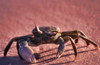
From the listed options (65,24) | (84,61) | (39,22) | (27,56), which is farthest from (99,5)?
(27,56)

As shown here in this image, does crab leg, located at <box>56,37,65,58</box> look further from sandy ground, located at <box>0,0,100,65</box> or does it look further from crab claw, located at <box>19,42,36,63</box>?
crab claw, located at <box>19,42,36,63</box>

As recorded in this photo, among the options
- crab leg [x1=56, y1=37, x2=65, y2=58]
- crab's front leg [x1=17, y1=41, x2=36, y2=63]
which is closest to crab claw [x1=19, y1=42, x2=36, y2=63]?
crab's front leg [x1=17, y1=41, x2=36, y2=63]

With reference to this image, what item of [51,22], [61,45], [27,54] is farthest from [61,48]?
[51,22]

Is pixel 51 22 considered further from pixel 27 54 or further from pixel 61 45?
pixel 27 54

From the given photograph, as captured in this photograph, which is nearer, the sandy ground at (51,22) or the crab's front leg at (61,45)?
the crab's front leg at (61,45)

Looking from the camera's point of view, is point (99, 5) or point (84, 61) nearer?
Answer: point (84, 61)

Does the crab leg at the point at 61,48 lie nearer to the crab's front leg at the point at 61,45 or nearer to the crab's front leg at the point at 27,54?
the crab's front leg at the point at 61,45

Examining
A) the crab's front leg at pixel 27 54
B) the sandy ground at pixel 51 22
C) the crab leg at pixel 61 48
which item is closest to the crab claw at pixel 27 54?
the crab's front leg at pixel 27 54

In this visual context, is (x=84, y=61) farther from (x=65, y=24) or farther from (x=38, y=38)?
(x=65, y=24)
